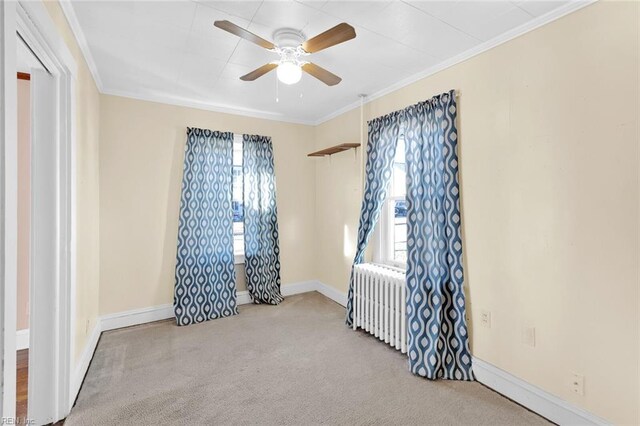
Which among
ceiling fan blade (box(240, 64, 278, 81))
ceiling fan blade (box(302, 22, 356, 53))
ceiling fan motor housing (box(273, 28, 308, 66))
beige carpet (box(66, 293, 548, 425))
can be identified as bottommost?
beige carpet (box(66, 293, 548, 425))

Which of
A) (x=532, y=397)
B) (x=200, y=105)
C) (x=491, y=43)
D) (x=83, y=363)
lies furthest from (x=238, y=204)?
(x=532, y=397)

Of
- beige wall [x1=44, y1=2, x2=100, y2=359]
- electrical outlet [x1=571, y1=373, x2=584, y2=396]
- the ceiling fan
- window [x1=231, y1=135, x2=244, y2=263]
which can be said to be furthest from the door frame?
electrical outlet [x1=571, y1=373, x2=584, y2=396]

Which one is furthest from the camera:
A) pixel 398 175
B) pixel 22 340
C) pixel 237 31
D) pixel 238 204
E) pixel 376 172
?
pixel 238 204

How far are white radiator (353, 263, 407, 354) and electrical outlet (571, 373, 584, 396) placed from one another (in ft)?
3.83

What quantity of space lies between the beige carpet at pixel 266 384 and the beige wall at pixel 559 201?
20.0 inches

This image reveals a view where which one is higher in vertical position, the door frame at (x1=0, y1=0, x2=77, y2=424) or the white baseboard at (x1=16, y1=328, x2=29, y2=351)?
the door frame at (x1=0, y1=0, x2=77, y2=424)

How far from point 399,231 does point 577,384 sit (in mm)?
1904

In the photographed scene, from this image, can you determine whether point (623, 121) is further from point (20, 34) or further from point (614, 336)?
point (20, 34)

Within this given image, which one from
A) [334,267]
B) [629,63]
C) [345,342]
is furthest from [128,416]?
[629,63]

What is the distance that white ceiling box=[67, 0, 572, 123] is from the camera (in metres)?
1.90

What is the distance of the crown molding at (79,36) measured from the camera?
6.19 ft

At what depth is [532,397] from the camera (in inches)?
81.8

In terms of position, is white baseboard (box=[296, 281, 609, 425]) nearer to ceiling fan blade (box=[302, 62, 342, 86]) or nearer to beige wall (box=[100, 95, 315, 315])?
ceiling fan blade (box=[302, 62, 342, 86])

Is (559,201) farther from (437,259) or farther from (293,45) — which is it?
(293,45)
